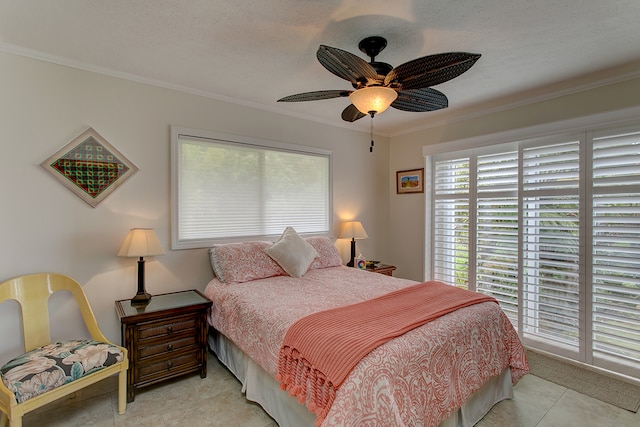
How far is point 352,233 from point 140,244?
7.76 feet

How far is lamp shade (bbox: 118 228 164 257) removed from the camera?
244 centimetres

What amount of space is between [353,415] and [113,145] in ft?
8.92

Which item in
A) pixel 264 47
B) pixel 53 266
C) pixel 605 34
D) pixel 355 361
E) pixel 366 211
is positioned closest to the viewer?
pixel 355 361

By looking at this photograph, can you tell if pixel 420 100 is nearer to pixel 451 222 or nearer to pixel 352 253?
pixel 451 222

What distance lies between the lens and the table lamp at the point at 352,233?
3.93 m

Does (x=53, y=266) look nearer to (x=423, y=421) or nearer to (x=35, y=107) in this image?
(x=35, y=107)

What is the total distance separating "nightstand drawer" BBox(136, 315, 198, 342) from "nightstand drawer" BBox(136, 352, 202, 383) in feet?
0.65

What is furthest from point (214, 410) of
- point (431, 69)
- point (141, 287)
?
point (431, 69)

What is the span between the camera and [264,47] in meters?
2.22

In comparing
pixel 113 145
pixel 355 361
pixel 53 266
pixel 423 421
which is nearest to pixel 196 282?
pixel 53 266

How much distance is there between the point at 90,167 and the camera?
8.23ft

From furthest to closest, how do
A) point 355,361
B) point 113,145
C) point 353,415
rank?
point 113,145
point 355,361
point 353,415

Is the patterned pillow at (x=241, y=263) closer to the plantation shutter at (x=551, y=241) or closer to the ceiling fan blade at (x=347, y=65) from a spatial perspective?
the ceiling fan blade at (x=347, y=65)

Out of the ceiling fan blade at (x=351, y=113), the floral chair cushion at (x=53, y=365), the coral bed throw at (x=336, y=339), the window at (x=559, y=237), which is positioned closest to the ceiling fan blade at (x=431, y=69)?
the ceiling fan blade at (x=351, y=113)
